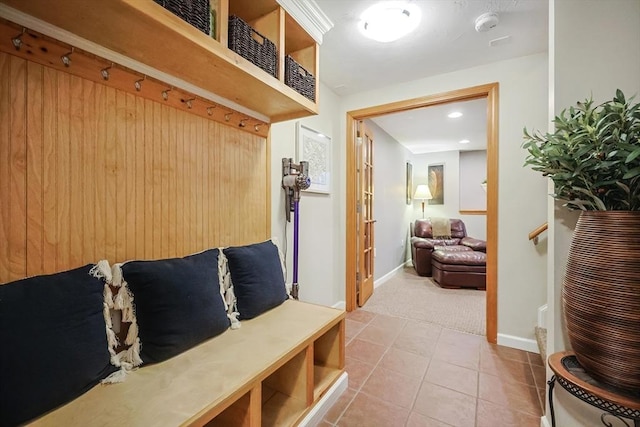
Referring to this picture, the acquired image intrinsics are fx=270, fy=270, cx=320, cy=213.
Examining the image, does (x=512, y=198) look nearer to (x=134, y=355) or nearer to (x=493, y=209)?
(x=493, y=209)

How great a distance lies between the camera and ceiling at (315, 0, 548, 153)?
164cm

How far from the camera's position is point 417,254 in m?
4.68

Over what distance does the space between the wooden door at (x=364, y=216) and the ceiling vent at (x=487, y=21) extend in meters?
1.44

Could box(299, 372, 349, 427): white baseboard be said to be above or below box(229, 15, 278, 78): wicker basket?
below

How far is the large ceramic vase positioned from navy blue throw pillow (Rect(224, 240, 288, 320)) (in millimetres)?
1382

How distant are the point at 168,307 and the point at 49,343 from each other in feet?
1.15

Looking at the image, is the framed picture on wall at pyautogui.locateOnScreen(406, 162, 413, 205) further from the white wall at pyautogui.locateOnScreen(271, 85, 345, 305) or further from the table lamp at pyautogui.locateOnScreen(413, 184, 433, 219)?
the white wall at pyautogui.locateOnScreen(271, 85, 345, 305)

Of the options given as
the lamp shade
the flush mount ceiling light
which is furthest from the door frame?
the lamp shade

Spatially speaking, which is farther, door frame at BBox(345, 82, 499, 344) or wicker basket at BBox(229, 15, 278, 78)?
door frame at BBox(345, 82, 499, 344)

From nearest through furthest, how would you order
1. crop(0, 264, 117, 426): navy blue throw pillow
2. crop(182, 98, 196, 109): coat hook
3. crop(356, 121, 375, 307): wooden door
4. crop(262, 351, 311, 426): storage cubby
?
crop(0, 264, 117, 426): navy blue throw pillow
crop(262, 351, 311, 426): storage cubby
crop(182, 98, 196, 109): coat hook
crop(356, 121, 375, 307): wooden door

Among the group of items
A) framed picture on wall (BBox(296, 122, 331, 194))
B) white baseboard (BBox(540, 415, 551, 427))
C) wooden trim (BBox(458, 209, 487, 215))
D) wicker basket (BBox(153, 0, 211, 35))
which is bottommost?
white baseboard (BBox(540, 415, 551, 427))

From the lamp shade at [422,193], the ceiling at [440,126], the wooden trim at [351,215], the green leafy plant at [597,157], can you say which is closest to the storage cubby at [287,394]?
the green leafy plant at [597,157]

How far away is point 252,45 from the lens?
4.34 feet

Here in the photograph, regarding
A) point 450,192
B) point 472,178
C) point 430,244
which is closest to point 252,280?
point 430,244
